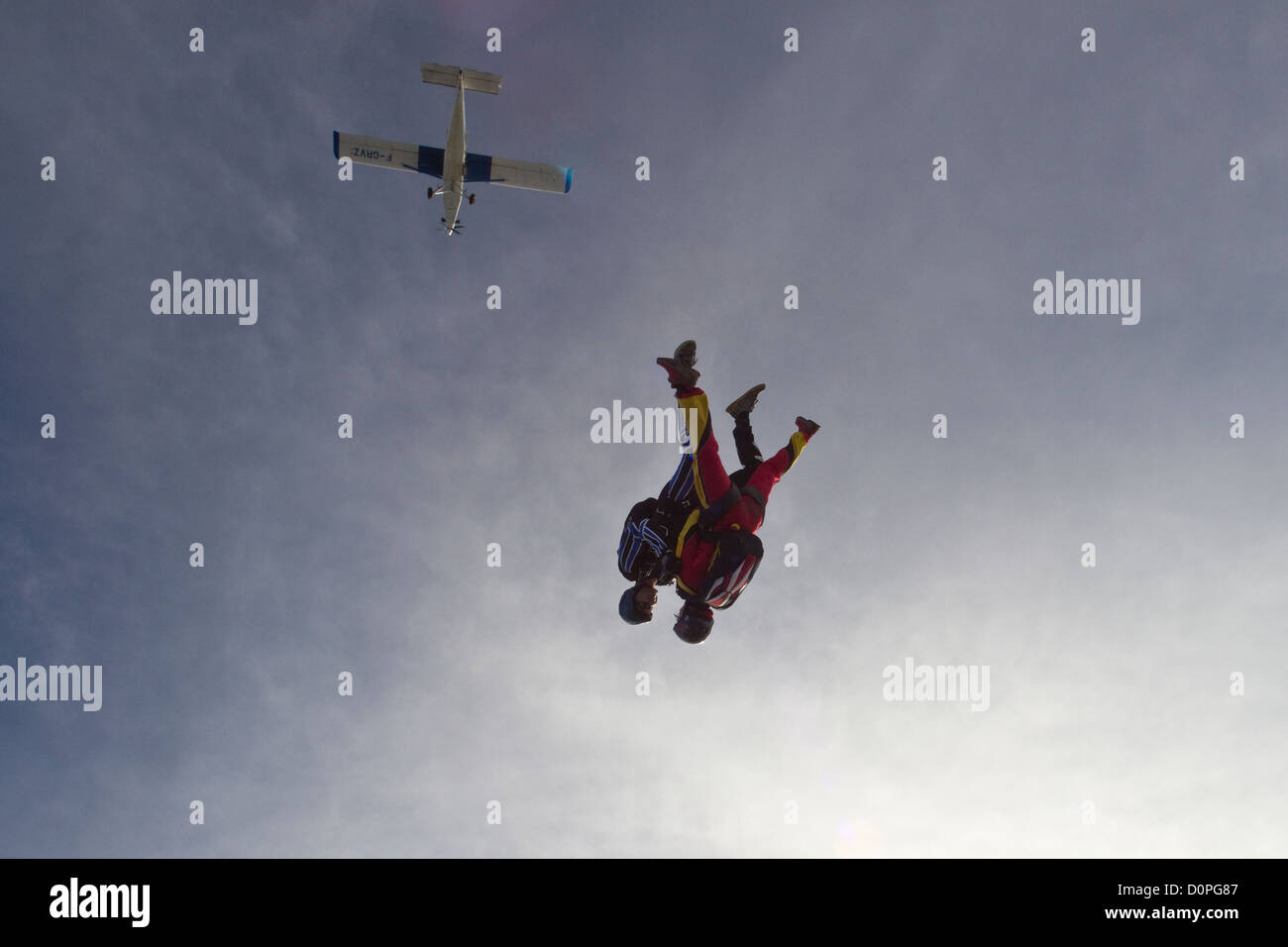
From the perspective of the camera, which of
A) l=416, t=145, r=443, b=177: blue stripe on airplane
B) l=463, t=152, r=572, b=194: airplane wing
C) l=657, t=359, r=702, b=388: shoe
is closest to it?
l=657, t=359, r=702, b=388: shoe

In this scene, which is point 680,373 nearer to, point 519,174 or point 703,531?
point 703,531

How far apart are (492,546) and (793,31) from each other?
15386mm

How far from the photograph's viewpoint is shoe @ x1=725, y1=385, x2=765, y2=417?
1002cm

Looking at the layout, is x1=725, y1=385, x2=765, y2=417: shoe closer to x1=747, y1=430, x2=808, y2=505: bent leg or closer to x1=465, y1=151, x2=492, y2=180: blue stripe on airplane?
x1=747, y1=430, x2=808, y2=505: bent leg

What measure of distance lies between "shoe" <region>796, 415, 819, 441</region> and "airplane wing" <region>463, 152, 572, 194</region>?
34379 mm

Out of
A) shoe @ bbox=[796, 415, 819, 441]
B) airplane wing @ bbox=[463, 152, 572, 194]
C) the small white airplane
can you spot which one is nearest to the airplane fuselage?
the small white airplane

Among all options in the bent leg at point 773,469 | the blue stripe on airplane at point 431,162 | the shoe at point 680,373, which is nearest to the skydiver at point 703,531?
the bent leg at point 773,469

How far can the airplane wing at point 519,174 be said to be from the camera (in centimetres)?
4094

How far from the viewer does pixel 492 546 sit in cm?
1977

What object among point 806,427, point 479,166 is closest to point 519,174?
point 479,166

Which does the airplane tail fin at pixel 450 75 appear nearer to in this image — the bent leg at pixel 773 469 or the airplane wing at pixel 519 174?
the airplane wing at pixel 519 174

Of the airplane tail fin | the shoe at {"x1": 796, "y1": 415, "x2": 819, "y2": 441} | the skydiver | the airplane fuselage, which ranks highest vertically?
the airplane tail fin

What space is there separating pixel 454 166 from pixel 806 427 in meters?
32.3

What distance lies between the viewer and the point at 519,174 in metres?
42.8
